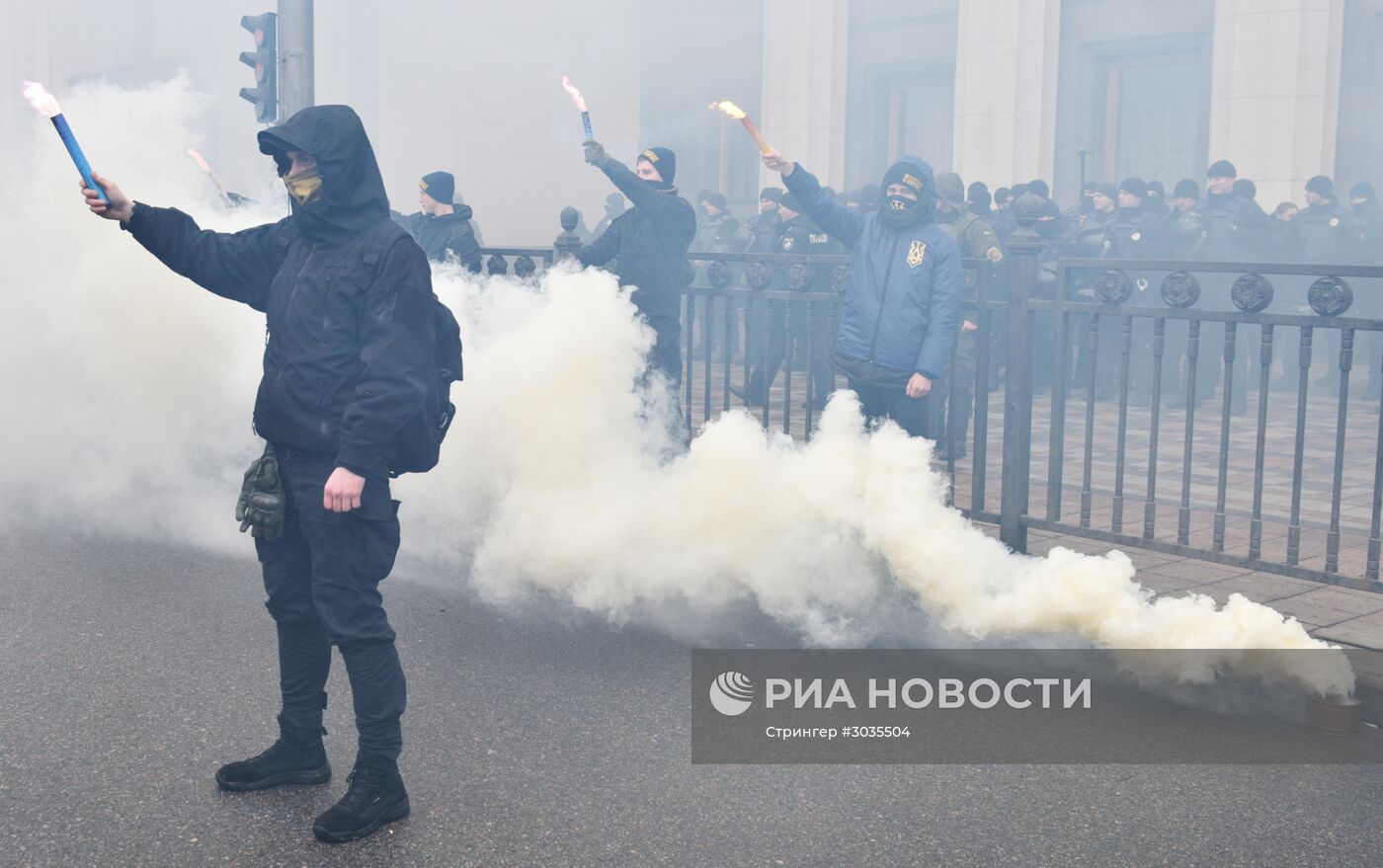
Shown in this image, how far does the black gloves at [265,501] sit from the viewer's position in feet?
12.1

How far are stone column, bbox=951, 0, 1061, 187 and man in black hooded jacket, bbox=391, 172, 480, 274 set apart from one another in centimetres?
966

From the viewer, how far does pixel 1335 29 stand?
15273mm

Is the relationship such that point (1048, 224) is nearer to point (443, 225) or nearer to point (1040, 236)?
point (1040, 236)

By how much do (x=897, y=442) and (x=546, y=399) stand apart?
143 cm

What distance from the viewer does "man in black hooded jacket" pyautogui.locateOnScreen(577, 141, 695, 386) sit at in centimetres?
820

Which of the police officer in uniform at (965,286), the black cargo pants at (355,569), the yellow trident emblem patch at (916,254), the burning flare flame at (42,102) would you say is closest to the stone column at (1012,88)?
the police officer in uniform at (965,286)

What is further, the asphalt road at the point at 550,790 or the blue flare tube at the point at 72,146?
the blue flare tube at the point at 72,146

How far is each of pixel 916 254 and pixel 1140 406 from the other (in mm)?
5855

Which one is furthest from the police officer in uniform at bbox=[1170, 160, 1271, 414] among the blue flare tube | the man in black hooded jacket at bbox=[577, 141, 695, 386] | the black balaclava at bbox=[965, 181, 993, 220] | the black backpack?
the blue flare tube

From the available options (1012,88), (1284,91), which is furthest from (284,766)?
(1012,88)

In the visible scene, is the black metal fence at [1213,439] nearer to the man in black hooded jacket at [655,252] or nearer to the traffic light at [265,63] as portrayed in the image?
the man in black hooded jacket at [655,252]

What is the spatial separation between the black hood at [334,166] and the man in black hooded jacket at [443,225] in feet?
17.6

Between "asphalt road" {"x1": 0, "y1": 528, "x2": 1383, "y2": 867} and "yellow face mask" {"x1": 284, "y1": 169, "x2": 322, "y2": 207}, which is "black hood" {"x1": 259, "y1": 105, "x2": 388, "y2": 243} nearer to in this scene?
"yellow face mask" {"x1": 284, "y1": 169, "x2": 322, "y2": 207}

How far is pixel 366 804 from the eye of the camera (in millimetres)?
3557
